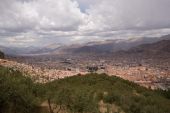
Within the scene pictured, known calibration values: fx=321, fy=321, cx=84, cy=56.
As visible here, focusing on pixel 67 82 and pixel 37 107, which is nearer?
pixel 37 107

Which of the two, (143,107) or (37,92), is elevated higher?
(37,92)

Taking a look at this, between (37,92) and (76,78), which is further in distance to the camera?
(76,78)

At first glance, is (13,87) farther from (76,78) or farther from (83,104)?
(76,78)

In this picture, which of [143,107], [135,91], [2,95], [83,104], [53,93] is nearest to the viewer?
[2,95]

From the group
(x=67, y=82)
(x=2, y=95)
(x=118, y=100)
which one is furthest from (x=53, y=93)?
(x=67, y=82)

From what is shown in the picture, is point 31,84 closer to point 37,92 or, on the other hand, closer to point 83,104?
point 37,92

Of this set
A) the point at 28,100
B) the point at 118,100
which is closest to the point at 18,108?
the point at 28,100

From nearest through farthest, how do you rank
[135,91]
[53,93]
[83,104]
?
[83,104] → [53,93] → [135,91]

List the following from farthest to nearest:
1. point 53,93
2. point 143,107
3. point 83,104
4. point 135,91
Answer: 1. point 135,91
2. point 143,107
3. point 53,93
4. point 83,104

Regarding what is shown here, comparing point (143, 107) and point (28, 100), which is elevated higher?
point (28, 100)
